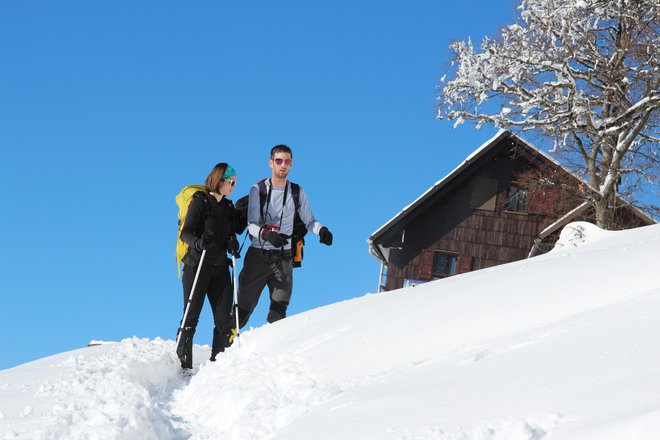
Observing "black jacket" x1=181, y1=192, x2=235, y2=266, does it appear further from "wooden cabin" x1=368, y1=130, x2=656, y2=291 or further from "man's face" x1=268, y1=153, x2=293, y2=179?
"wooden cabin" x1=368, y1=130, x2=656, y2=291

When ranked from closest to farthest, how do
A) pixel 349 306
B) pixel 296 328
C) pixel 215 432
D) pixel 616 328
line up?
pixel 616 328
pixel 215 432
pixel 296 328
pixel 349 306

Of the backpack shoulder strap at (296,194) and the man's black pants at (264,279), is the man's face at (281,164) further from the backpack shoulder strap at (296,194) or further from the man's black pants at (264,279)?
the man's black pants at (264,279)

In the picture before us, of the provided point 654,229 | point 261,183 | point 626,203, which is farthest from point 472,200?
point 261,183

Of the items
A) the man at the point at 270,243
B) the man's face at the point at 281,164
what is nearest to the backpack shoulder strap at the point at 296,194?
the man at the point at 270,243

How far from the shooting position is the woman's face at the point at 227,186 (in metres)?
7.84

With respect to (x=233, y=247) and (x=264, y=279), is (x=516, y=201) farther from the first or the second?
(x=233, y=247)

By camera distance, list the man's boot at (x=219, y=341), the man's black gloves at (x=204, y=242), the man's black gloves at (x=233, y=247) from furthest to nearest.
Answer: the man's boot at (x=219, y=341), the man's black gloves at (x=233, y=247), the man's black gloves at (x=204, y=242)

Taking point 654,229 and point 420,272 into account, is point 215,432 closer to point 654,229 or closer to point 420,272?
point 654,229

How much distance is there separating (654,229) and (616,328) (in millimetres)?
5484

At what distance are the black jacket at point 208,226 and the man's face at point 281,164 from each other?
631mm

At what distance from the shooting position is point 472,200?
78.0 ft

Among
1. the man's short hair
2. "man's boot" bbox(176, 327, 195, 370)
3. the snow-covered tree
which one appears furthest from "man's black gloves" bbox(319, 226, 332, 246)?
the snow-covered tree

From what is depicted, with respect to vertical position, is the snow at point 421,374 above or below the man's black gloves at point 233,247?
below

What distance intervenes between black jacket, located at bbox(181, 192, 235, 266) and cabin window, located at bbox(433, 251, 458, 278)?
16.4 meters
